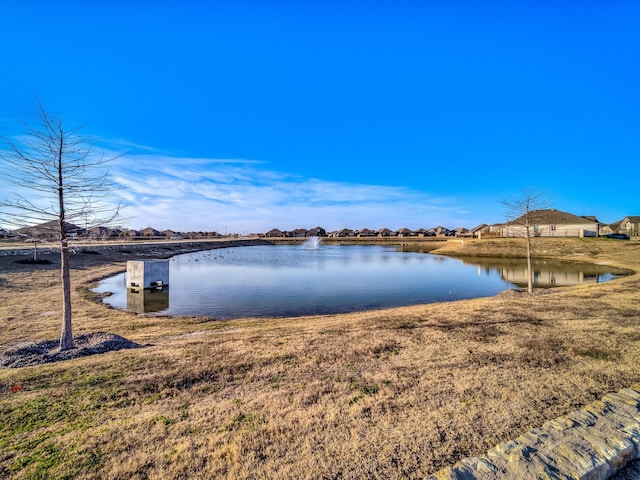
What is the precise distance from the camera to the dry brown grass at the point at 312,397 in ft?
13.2

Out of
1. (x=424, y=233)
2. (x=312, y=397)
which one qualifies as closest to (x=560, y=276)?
(x=312, y=397)

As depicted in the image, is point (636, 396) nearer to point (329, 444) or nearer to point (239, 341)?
point (329, 444)

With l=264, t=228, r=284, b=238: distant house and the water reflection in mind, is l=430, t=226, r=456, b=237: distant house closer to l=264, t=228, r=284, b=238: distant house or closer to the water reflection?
l=264, t=228, r=284, b=238: distant house

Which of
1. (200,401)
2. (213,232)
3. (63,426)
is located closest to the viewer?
(63,426)

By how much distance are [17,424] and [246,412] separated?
3514 millimetres

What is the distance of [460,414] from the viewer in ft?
16.3

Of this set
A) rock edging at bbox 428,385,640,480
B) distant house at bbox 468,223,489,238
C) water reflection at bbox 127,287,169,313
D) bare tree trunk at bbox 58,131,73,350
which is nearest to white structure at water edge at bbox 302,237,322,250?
distant house at bbox 468,223,489,238

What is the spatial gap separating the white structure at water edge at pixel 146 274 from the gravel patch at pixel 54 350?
14.2 meters

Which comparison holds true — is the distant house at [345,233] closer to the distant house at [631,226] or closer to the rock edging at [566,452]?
the distant house at [631,226]

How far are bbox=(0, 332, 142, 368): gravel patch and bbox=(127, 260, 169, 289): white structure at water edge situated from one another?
46.5ft

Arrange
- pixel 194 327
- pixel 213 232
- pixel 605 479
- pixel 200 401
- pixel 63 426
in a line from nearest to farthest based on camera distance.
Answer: pixel 605 479
pixel 63 426
pixel 200 401
pixel 194 327
pixel 213 232

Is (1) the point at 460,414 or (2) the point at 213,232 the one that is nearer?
(1) the point at 460,414

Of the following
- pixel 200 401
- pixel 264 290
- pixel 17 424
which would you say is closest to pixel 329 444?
pixel 200 401

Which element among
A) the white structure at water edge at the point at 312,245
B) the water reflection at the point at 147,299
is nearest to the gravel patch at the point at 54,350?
the water reflection at the point at 147,299
